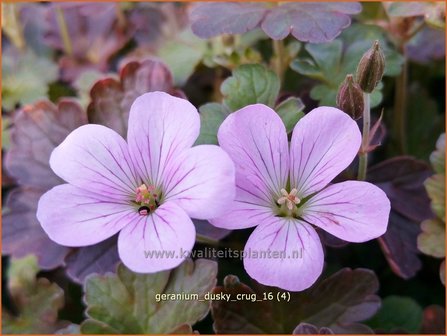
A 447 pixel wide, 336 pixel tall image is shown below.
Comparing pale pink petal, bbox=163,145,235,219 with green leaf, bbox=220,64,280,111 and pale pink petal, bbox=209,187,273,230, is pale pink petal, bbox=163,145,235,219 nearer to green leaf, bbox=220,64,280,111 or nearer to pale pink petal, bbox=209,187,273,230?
pale pink petal, bbox=209,187,273,230

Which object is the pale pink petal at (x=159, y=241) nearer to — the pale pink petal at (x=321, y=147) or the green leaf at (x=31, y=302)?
the pale pink petal at (x=321, y=147)

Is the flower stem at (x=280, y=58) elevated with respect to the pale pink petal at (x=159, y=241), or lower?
elevated

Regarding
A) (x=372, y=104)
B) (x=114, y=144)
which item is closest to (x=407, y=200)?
(x=372, y=104)

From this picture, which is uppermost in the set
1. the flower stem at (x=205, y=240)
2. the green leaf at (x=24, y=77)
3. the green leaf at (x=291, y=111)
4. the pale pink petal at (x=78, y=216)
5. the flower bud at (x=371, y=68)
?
the flower bud at (x=371, y=68)

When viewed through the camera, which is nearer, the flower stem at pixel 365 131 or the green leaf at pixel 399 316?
the flower stem at pixel 365 131

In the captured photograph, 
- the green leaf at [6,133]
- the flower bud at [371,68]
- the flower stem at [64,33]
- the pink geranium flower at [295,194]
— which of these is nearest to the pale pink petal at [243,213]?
the pink geranium flower at [295,194]

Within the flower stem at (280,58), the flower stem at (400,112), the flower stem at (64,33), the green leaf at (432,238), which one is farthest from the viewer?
the flower stem at (64,33)
